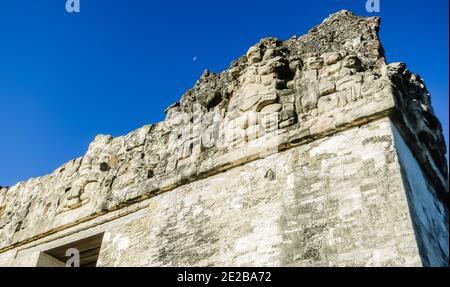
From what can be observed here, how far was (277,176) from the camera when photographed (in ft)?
16.6

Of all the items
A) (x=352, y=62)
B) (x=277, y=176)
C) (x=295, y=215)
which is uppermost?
(x=352, y=62)

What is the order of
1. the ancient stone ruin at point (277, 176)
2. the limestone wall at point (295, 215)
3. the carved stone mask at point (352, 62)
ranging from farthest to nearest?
the carved stone mask at point (352, 62)
the ancient stone ruin at point (277, 176)
the limestone wall at point (295, 215)

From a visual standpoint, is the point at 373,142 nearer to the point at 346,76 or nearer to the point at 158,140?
the point at 346,76

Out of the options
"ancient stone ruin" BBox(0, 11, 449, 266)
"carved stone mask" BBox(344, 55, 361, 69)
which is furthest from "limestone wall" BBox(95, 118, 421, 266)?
"carved stone mask" BBox(344, 55, 361, 69)

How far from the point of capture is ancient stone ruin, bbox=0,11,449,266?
14.0ft

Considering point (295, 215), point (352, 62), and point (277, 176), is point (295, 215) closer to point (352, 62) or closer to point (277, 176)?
point (277, 176)

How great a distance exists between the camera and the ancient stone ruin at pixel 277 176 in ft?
14.0

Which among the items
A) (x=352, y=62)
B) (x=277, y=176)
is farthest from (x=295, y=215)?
(x=352, y=62)

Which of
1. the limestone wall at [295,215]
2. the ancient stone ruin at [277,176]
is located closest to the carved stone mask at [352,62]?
the ancient stone ruin at [277,176]

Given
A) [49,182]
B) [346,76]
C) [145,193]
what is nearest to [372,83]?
[346,76]

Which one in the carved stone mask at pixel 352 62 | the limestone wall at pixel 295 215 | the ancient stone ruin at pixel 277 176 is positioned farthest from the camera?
the carved stone mask at pixel 352 62

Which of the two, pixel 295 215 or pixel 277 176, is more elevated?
pixel 277 176

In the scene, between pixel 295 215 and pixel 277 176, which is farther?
pixel 277 176

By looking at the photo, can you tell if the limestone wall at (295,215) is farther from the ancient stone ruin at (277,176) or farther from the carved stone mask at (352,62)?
the carved stone mask at (352,62)
